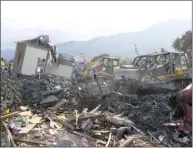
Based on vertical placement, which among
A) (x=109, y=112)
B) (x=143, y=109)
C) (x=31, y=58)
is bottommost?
(x=109, y=112)

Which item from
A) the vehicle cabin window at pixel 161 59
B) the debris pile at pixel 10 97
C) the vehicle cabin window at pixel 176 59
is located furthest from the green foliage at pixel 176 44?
the debris pile at pixel 10 97

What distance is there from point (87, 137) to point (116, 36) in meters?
141

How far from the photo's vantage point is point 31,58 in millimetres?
19391

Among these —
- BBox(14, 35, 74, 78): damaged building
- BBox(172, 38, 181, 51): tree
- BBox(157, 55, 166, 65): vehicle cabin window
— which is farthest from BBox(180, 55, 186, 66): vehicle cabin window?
BBox(172, 38, 181, 51): tree

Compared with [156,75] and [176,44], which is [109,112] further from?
[176,44]

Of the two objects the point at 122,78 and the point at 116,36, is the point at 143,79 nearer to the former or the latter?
the point at 122,78

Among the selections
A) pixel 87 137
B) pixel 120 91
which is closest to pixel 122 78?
pixel 120 91

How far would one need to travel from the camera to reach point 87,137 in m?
8.35

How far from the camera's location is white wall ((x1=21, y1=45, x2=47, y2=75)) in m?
19.3

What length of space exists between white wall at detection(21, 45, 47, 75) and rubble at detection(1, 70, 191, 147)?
7.31 meters

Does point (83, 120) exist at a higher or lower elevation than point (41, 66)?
lower

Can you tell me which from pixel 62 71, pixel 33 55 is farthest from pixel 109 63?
pixel 33 55

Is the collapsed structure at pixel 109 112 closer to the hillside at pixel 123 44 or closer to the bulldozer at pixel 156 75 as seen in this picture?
the bulldozer at pixel 156 75

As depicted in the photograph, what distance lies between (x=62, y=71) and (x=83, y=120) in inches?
460
